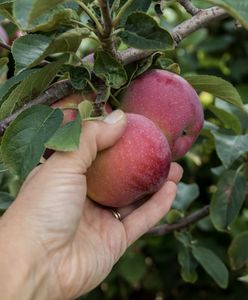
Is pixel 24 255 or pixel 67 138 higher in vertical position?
pixel 67 138

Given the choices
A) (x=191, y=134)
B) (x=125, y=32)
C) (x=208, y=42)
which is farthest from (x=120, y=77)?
(x=208, y=42)

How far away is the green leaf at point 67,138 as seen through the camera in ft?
2.96

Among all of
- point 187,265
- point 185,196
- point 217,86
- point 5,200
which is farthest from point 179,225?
point 217,86

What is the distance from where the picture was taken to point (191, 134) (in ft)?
3.71

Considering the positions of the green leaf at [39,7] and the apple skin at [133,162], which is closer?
the green leaf at [39,7]

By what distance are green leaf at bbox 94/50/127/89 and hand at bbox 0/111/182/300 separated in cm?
5

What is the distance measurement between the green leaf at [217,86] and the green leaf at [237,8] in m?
0.28

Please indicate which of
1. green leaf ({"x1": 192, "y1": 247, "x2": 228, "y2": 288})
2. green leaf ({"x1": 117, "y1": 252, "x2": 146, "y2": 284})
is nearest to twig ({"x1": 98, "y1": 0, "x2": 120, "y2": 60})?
green leaf ({"x1": 192, "y1": 247, "x2": 228, "y2": 288})

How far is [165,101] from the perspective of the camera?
1077mm

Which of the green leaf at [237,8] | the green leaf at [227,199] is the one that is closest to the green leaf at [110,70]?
the green leaf at [237,8]

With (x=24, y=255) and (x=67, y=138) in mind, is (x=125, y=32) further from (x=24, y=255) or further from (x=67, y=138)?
(x=24, y=255)

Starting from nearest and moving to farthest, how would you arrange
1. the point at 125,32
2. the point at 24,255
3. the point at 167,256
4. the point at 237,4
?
the point at 237,4 → the point at 125,32 → the point at 24,255 → the point at 167,256

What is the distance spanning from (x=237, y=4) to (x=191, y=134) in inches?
14.0

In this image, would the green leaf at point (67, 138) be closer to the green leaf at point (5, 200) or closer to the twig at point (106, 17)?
the twig at point (106, 17)
